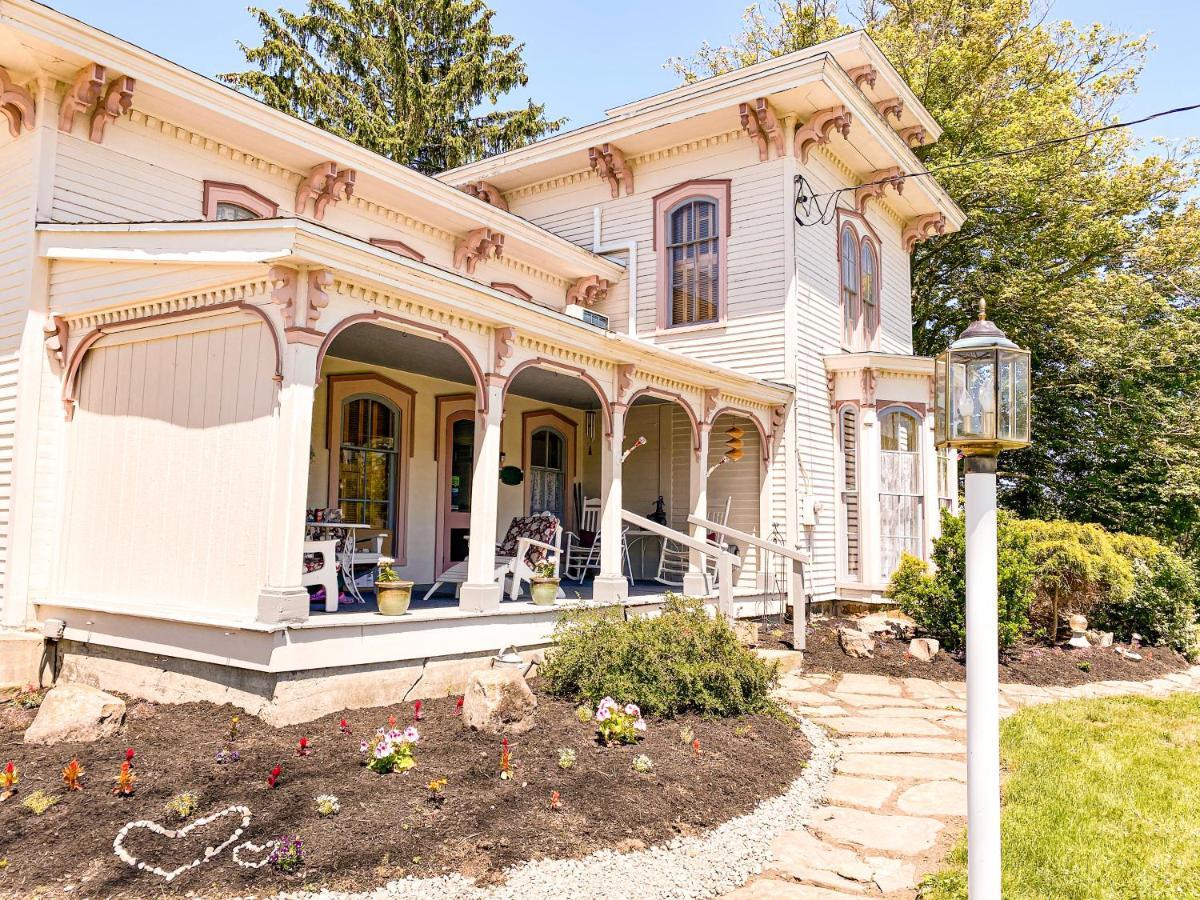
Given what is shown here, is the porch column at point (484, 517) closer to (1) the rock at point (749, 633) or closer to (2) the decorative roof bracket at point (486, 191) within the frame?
(1) the rock at point (749, 633)

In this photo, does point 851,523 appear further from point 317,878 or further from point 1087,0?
point 1087,0

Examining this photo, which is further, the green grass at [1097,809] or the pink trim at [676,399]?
the pink trim at [676,399]

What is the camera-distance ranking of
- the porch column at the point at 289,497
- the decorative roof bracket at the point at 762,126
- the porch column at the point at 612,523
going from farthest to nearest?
the decorative roof bracket at the point at 762,126, the porch column at the point at 612,523, the porch column at the point at 289,497

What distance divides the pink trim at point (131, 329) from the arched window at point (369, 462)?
273 centimetres

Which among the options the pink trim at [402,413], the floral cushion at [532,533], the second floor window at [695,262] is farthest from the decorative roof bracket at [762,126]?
the floral cushion at [532,533]

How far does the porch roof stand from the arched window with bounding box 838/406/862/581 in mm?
5202

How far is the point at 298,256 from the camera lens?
5363 mm

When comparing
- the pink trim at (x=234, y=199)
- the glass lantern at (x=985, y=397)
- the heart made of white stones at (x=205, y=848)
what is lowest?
the heart made of white stones at (x=205, y=848)

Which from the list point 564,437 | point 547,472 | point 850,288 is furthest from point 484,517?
point 850,288

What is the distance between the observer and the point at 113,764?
4.74 m

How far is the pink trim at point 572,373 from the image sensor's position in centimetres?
738

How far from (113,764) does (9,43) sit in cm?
576

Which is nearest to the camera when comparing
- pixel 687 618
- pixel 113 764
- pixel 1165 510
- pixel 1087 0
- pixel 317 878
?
pixel 317 878

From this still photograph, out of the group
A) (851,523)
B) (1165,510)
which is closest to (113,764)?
(851,523)
